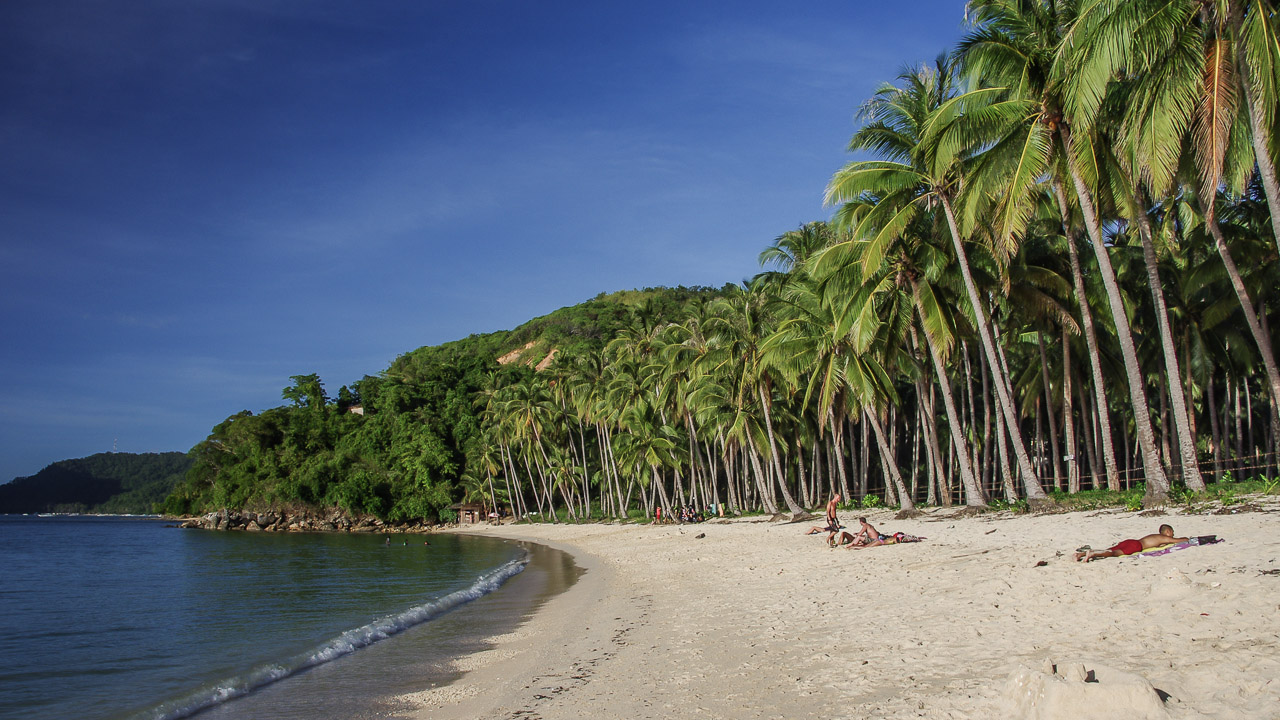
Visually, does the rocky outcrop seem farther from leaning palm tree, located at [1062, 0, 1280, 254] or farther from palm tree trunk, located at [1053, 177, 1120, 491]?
leaning palm tree, located at [1062, 0, 1280, 254]

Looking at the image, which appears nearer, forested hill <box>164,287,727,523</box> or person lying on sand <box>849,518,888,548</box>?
person lying on sand <box>849,518,888,548</box>

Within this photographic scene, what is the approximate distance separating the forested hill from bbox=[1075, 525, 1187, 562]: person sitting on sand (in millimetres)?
57762

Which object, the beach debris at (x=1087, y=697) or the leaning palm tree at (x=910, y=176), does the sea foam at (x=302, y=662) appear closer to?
the beach debris at (x=1087, y=697)

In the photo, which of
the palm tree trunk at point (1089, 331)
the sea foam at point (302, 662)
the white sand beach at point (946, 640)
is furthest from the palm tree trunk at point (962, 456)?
the sea foam at point (302, 662)

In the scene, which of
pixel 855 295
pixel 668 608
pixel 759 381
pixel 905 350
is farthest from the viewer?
pixel 759 381

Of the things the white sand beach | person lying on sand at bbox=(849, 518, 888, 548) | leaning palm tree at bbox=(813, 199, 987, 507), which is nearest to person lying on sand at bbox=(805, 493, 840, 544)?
person lying on sand at bbox=(849, 518, 888, 548)

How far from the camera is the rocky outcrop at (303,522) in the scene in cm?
7488

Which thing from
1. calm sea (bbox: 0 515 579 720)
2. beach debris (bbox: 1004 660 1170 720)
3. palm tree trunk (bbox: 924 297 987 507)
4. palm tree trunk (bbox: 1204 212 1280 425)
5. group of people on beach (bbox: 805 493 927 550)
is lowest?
calm sea (bbox: 0 515 579 720)

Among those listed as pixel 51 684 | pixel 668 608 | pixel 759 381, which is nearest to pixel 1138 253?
pixel 759 381

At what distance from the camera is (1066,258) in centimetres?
2262

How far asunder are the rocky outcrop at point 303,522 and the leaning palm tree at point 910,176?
62.6 meters

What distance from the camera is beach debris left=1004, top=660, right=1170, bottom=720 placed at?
4.42 m

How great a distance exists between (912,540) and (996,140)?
923 centimetres

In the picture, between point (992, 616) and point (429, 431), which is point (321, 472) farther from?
point (992, 616)
